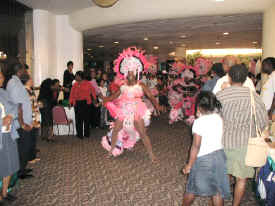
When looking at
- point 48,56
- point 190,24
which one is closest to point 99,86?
point 48,56

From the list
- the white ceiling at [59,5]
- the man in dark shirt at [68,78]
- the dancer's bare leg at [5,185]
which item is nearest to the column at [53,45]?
the white ceiling at [59,5]

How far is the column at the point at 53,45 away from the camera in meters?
8.68

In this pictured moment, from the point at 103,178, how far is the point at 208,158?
2047 mm

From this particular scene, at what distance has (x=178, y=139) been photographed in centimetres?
658

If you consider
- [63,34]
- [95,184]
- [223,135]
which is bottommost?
[95,184]

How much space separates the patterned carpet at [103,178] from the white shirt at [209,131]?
114 centimetres

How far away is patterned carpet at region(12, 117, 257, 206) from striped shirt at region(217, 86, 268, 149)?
1.05 m

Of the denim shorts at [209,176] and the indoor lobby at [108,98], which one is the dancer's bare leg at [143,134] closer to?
the indoor lobby at [108,98]

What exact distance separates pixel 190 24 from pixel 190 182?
7487 mm

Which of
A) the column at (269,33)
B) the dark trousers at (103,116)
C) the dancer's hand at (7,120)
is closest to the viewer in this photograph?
the dancer's hand at (7,120)

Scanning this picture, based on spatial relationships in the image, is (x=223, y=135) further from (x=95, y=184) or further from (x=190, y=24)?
(x=190, y=24)

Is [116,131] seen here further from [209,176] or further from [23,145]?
[209,176]

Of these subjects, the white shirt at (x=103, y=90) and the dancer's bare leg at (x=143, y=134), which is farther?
the white shirt at (x=103, y=90)

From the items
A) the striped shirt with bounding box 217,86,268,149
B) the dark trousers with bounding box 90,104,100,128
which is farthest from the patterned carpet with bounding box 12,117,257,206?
the dark trousers with bounding box 90,104,100,128
